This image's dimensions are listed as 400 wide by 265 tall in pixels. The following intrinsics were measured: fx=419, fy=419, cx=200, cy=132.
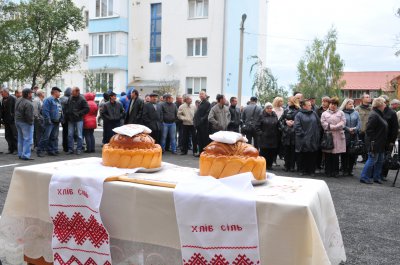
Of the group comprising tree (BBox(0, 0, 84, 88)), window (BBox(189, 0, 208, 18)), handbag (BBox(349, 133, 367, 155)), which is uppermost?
window (BBox(189, 0, 208, 18))

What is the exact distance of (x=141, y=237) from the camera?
2832 millimetres

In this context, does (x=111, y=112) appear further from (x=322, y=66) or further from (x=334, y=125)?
(x=322, y=66)

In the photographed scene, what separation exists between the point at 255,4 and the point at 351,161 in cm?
2683

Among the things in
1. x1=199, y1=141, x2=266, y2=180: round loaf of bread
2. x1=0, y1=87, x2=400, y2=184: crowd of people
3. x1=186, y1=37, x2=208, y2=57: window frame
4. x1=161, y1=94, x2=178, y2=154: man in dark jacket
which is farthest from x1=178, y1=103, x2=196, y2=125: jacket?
x1=186, y1=37, x2=208, y2=57: window frame

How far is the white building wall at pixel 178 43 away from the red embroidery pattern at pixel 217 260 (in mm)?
27141

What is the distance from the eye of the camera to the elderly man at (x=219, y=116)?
36.8ft

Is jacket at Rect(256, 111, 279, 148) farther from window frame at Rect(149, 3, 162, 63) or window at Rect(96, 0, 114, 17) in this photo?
window at Rect(96, 0, 114, 17)

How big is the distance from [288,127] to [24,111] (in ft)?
21.1

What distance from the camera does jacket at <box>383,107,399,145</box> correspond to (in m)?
8.58

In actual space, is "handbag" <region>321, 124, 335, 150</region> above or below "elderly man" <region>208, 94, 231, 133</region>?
below

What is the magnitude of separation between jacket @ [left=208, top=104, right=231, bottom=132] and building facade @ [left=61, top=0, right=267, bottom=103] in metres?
18.0

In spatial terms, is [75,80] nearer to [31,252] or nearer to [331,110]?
[331,110]

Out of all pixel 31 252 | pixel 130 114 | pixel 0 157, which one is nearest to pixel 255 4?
pixel 130 114

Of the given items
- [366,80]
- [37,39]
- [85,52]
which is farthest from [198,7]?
[366,80]
